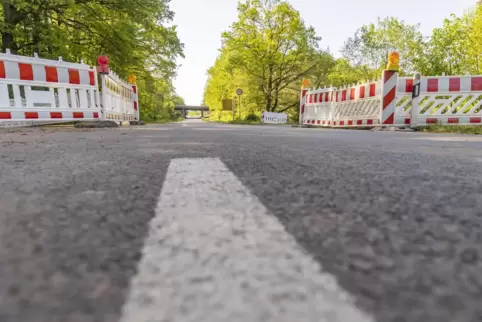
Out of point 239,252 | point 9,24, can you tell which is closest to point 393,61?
point 239,252

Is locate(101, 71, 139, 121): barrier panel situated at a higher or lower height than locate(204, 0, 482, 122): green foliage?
lower

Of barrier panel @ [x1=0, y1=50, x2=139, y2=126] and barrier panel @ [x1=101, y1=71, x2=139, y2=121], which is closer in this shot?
barrier panel @ [x1=0, y1=50, x2=139, y2=126]

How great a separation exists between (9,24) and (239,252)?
12.4 metres

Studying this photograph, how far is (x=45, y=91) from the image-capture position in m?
6.95

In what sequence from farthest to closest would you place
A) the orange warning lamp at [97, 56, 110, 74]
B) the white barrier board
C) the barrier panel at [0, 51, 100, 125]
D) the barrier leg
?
the white barrier board, the orange warning lamp at [97, 56, 110, 74], the barrier leg, the barrier panel at [0, 51, 100, 125]

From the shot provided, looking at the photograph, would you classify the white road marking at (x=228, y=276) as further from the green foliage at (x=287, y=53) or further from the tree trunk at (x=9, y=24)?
the green foliage at (x=287, y=53)

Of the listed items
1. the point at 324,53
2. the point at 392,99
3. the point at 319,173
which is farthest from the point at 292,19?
the point at 319,173

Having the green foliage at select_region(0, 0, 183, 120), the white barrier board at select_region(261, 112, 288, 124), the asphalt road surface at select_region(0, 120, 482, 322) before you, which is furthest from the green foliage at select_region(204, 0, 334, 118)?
the asphalt road surface at select_region(0, 120, 482, 322)

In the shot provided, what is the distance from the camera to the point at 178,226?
0.76m

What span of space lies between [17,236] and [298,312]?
2.18ft

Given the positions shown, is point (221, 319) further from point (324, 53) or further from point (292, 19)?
point (324, 53)

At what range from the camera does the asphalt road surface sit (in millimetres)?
457

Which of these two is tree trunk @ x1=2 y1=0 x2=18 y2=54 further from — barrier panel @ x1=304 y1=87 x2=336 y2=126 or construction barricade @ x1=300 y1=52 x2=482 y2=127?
construction barricade @ x1=300 y1=52 x2=482 y2=127

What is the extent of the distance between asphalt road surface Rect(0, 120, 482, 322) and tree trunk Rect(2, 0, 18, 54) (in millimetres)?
11719
